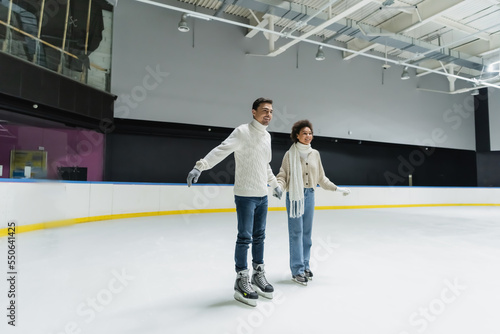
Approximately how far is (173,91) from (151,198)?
3571 millimetres

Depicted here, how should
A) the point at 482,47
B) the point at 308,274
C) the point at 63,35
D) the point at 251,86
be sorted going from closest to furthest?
the point at 308,274, the point at 63,35, the point at 251,86, the point at 482,47

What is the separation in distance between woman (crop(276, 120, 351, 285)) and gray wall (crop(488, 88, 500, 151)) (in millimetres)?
16947

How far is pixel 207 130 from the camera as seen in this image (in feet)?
35.1

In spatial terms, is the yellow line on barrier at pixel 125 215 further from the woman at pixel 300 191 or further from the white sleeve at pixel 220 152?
the woman at pixel 300 191

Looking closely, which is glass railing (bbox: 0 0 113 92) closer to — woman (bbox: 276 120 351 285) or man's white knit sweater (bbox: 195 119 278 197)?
man's white knit sweater (bbox: 195 119 278 197)

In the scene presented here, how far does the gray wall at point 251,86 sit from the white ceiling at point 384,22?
71 cm

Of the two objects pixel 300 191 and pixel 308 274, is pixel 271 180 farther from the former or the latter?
pixel 308 274

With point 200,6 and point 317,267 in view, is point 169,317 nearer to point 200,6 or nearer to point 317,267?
point 317,267

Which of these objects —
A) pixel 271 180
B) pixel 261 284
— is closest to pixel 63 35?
pixel 271 180

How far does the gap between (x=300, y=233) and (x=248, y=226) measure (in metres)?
0.64

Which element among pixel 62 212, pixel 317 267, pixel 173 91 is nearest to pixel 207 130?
pixel 173 91

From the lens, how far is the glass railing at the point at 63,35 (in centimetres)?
650

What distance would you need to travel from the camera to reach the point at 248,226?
8.01 ft

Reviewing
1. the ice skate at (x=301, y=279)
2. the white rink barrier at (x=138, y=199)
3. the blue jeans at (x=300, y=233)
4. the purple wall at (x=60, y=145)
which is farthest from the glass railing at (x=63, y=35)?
the ice skate at (x=301, y=279)
